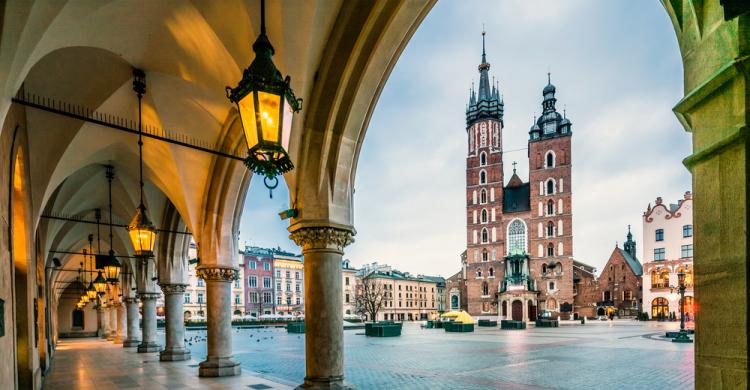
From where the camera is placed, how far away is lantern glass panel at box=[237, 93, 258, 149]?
3.50 metres

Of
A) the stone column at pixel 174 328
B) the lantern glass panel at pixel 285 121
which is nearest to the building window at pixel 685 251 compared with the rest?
the stone column at pixel 174 328

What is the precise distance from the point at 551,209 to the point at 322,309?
57.4 m

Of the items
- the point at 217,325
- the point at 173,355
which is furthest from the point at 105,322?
the point at 217,325

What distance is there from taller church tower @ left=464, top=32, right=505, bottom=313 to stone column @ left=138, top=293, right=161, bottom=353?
4984cm

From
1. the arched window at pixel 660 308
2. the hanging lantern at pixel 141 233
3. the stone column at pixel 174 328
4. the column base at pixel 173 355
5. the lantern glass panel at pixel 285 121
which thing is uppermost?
the lantern glass panel at pixel 285 121

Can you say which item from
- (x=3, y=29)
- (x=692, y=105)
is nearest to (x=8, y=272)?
(x=3, y=29)

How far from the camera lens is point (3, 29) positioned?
3.36 m

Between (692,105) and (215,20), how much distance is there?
6.41 m

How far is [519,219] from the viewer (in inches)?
2382

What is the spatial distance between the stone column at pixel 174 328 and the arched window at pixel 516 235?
51839mm

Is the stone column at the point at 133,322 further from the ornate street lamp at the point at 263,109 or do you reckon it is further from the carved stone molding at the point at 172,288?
the ornate street lamp at the point at 263,109

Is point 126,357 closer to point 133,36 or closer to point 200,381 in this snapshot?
point 200,381

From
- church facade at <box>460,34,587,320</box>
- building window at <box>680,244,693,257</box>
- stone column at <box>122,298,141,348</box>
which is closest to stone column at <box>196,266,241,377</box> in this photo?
stone column at <box>122,298,141,348</box>

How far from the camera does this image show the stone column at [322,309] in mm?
5777
